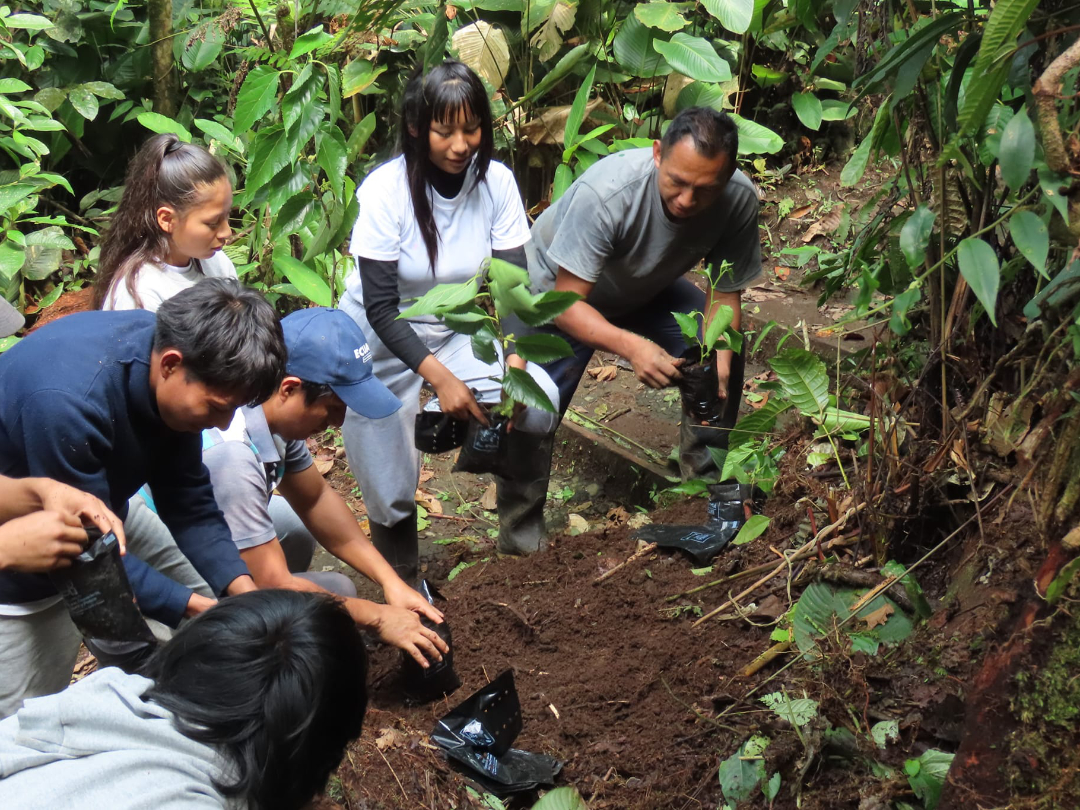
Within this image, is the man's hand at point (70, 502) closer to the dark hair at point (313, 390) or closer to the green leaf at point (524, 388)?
the dark hair at point (313, 390)

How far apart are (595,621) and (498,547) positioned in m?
1.03

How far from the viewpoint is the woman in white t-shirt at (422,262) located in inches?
130

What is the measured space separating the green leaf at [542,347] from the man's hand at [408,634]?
0.82 m

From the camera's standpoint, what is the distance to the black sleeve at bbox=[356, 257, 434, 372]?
3.38 m

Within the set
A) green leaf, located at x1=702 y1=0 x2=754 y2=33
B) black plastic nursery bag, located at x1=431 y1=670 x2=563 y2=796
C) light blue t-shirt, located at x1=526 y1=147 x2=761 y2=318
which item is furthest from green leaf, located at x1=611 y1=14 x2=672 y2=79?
black plastic nursery bag, located at x1=431 y1=670 x2=563 y2=796

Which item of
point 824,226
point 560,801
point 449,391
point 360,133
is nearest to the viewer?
point 560,801

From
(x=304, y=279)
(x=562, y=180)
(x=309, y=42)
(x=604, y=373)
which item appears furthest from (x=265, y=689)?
(x=562, y=180)

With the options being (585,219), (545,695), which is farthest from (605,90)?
(545,695)

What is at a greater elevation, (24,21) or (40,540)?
(40,540)

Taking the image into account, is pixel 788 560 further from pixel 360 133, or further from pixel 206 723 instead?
pixel 360 133

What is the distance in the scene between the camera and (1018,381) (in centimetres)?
226

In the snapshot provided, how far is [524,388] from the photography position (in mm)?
2547

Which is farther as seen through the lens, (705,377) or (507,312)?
(705,377)

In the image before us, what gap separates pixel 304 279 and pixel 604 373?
1.74 meters
